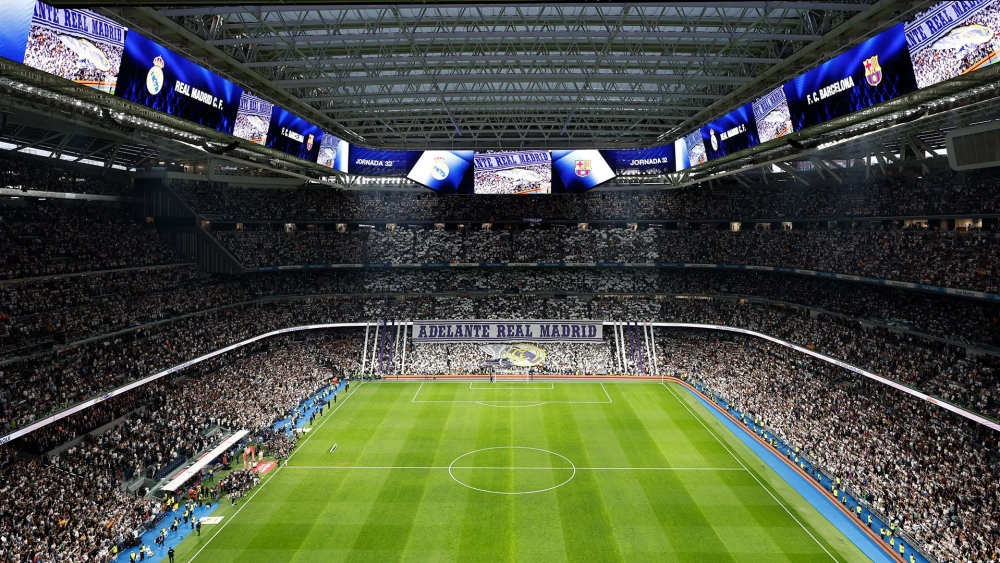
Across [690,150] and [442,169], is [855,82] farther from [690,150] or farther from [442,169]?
[442,169]

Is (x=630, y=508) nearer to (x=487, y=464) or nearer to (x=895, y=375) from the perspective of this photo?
(x=487, y=464)

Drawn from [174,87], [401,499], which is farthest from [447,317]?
[174,87]

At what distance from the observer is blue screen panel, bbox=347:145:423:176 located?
4525cm

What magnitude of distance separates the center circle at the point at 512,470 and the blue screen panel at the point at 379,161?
23.6 metres

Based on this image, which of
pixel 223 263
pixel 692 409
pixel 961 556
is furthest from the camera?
pixel 223 263

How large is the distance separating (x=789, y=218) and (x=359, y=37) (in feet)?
129

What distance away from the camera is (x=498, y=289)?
5766cm

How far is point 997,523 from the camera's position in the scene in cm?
2112

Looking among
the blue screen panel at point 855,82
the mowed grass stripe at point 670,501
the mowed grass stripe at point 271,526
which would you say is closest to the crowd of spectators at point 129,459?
the mowed grass stripe at point 271,526

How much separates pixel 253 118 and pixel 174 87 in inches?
235

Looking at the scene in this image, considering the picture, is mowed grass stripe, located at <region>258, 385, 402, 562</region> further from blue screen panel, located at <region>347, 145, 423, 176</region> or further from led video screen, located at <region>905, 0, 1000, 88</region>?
led video screen, located at <region>905, 0, 1000, 88</region>

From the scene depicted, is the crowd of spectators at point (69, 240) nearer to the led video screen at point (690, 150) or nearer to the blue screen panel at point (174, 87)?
the blue screen panel at point (174, 87)

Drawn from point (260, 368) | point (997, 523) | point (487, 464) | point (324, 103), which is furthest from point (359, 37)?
point (997, 523)

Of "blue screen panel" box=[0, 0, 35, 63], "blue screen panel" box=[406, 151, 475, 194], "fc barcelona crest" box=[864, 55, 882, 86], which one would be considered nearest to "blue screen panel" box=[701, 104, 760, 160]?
"fc barcelona crest" box=[864, 55, 882, 86]
